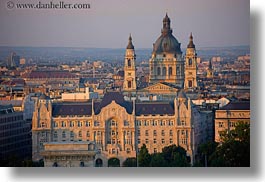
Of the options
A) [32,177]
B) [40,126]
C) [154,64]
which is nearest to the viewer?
[32,177]

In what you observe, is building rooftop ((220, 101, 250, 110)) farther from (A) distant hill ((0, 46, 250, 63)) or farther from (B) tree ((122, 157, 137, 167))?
(B) tree ((122, 157, 137, 167))

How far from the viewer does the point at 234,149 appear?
30.5 metres

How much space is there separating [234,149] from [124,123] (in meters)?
3.54

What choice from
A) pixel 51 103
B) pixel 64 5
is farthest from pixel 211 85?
pixel 64 5

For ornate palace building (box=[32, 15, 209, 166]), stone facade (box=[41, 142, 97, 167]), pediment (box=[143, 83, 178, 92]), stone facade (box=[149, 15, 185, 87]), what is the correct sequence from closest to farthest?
stone facade (box=[41, 142, 97, 167]) → ornate palace building (box=[32, 15, 209, 166]) → stone facade (box=[149, 15, 185, 87]) → pediment (box=[143, 83, 178, 92])

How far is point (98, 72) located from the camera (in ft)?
115

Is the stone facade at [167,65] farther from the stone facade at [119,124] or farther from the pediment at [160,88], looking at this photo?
the stone facade at [119,124]

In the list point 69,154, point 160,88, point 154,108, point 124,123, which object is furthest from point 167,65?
point 69,154

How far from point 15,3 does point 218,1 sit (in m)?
→ 3.49

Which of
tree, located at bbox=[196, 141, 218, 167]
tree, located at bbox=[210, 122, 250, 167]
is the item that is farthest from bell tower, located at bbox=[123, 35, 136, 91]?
tree, located at bbox=[210, 122, 250, 167]

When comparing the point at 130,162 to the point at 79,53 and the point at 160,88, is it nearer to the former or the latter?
the point at 79,53

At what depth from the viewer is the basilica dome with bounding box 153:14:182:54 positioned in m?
32.9

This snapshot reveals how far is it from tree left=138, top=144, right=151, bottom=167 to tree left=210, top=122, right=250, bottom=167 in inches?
47.7

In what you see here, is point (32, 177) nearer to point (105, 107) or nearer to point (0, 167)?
point (0, 167)
